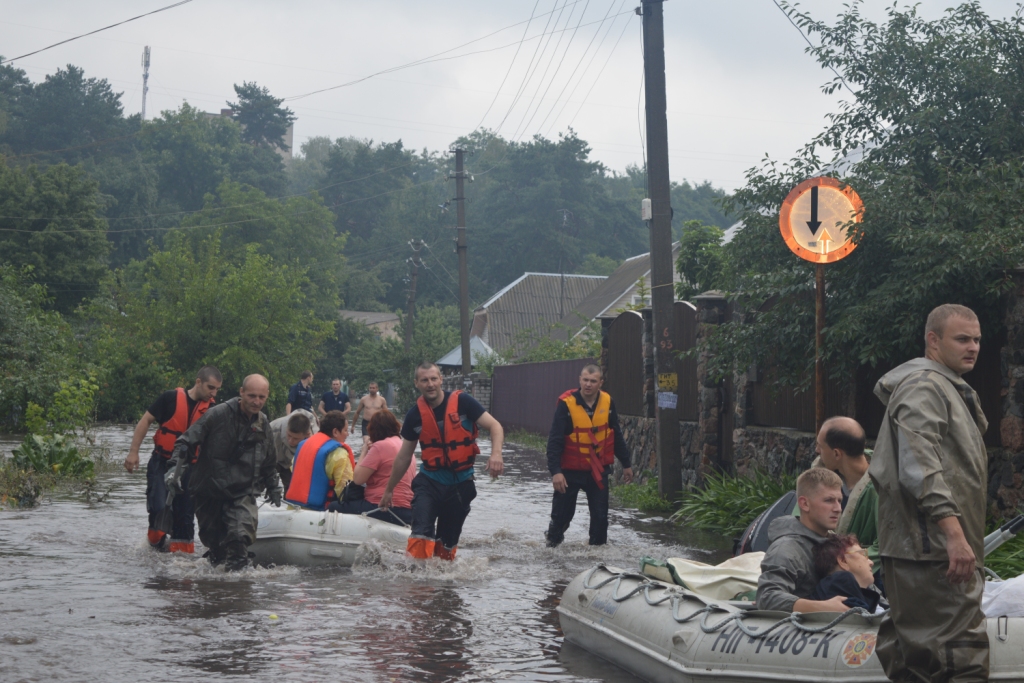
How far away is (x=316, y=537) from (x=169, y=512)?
1.39m

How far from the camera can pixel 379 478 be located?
10914 millimetres

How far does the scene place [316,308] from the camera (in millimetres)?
73375

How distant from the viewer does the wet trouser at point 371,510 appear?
35.3 ft

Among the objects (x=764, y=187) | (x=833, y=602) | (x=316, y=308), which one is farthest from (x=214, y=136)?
(x=833, y=602)

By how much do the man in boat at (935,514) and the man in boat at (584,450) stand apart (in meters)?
6.07

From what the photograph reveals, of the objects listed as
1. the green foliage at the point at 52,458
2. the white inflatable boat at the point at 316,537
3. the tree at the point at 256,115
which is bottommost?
the white inflatable boat at the point at 316,537

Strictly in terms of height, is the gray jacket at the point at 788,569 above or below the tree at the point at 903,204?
below

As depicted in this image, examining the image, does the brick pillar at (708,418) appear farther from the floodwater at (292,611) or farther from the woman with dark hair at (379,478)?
the woman with dark hair at (379,478)

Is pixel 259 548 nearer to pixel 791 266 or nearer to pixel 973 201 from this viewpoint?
pixel 791 266

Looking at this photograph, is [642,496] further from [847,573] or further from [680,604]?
[847,573]

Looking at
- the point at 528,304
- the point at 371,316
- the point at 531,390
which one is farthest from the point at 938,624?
the point at 371,316

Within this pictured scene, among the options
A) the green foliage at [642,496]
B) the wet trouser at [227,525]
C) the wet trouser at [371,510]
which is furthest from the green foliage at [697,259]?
the wet trouser at [227,525]

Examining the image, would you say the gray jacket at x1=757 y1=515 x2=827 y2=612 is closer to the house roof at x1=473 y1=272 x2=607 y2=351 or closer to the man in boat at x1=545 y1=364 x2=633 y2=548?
the man in boat at x1=545 y1=364 x2=633 y2=548

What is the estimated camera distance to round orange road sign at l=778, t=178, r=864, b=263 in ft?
31.1
